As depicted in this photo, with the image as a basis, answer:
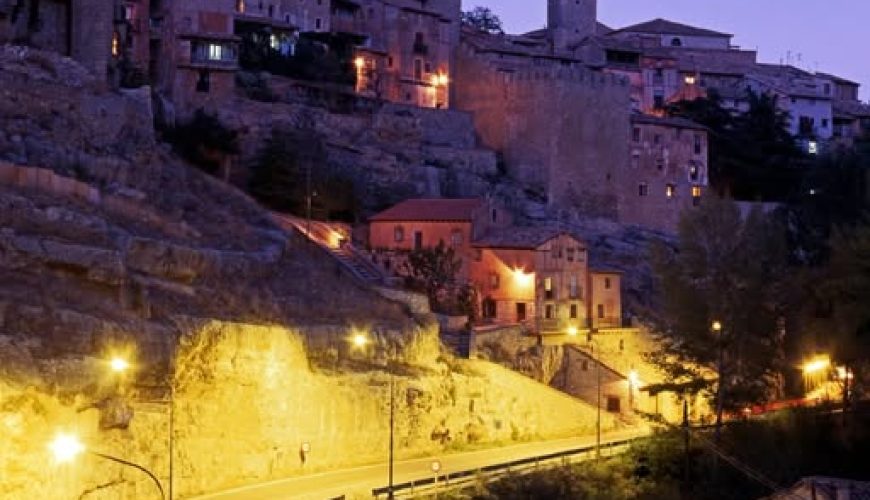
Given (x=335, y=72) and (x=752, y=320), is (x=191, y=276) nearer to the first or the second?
(x=752, y=320)

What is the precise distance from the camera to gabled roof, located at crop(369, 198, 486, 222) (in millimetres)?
57656

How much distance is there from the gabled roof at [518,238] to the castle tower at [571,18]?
3605 cm

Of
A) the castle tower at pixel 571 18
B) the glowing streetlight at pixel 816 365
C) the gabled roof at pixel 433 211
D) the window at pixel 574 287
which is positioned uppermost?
the castle tower at pixel 571 18

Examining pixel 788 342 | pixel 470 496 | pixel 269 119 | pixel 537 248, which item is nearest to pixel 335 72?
pixel 269 119

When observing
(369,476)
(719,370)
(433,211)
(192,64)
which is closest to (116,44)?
(192,64)

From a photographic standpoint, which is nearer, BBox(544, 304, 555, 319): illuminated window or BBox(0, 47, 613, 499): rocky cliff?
BBox(0, 47, 613, 499): rocky cliff

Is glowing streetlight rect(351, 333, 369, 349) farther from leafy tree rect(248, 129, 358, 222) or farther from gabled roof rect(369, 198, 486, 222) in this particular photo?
leafy tree rect(248, 129, 358, 222)

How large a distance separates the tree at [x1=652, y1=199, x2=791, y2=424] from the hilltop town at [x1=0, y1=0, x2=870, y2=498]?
5.13 ft

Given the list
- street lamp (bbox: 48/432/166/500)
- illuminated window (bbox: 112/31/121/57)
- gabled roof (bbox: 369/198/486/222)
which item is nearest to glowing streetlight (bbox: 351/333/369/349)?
street lamp (bbox: 48/432/166/500)

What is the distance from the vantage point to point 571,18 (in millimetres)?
93312

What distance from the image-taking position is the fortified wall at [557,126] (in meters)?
70.9

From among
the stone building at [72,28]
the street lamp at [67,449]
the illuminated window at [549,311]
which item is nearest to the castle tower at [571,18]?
the illuminated window at [549,311]

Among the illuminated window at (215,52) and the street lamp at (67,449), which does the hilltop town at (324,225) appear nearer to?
the illuminated window at (215,52)

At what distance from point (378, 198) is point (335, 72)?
902cm
